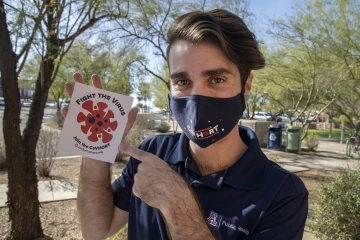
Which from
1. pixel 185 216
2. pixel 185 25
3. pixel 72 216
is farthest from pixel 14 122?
pixel 185 216

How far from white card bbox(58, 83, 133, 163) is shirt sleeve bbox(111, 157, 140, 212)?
0.70ft

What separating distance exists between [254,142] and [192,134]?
37 cm

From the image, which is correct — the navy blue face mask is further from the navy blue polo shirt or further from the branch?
the branch

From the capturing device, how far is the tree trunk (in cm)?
352

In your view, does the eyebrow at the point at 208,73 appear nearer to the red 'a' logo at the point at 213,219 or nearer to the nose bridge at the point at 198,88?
the nose bridge at the point at 198,88

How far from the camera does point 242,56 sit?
5.06 ft

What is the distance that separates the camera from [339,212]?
3.51 metres

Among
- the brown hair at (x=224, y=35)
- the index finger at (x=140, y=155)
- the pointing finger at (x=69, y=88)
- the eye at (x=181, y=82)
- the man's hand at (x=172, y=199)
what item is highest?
the brown hair at (x=224, y=35)

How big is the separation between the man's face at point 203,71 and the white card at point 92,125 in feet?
1.17

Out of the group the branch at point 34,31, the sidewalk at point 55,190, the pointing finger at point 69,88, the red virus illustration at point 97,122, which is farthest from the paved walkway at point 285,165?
the pointing finger at point 69,88

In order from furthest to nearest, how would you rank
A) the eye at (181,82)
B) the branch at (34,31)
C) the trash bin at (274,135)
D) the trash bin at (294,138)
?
the trash bin at (274,135), the trash bin at (294,138), the branch at (34,31), the eye at (181,82)

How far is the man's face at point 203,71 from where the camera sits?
1.48m

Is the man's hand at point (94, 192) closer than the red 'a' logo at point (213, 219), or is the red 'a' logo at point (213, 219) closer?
the red 'a' logo at point (213, 219)

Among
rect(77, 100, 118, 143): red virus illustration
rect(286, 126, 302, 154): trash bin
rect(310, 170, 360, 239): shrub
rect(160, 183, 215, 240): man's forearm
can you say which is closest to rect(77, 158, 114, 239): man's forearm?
rect(77, 100, 118, 143): red virus illustration
